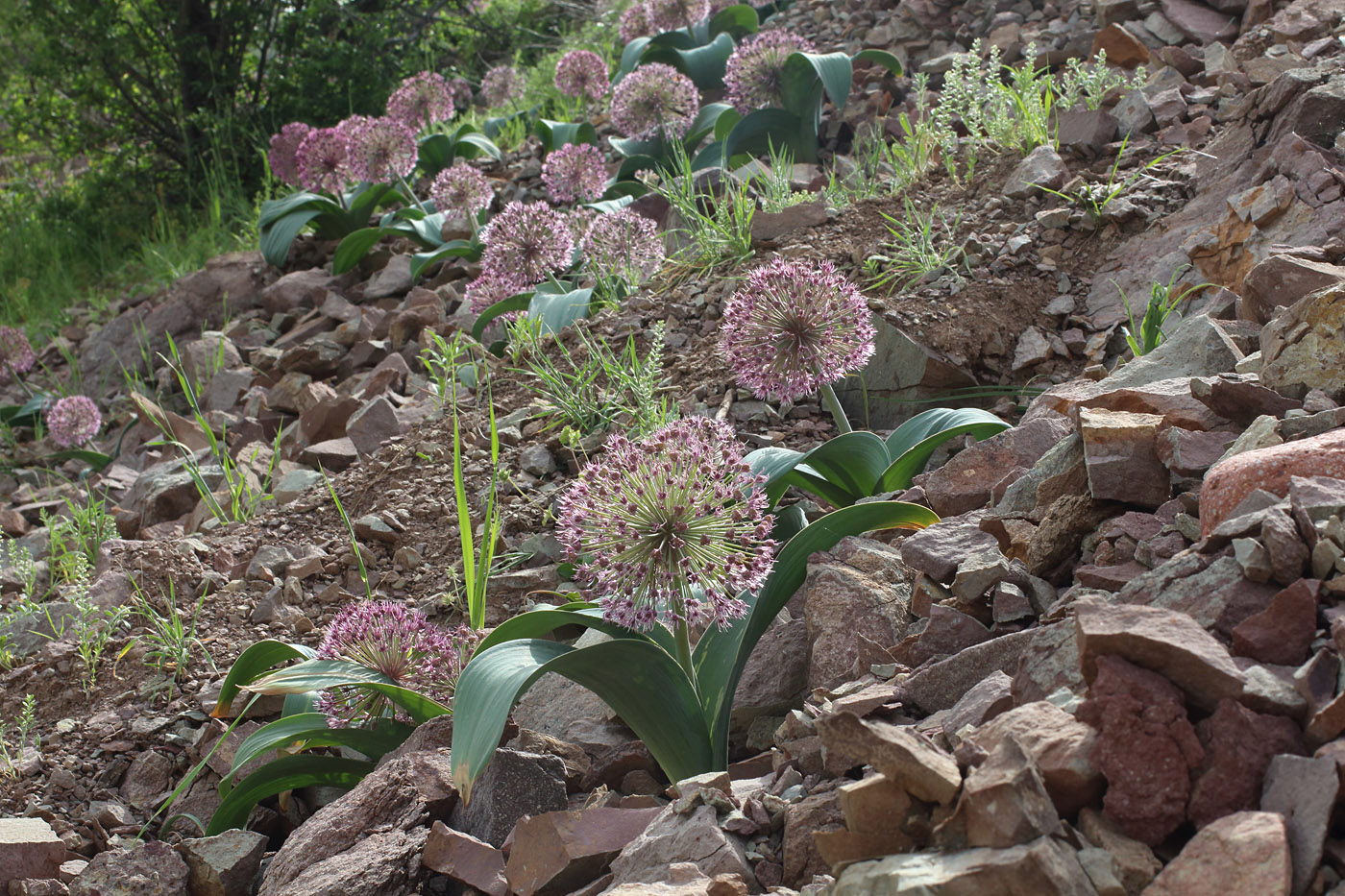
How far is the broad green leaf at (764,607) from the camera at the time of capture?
212 centimetres

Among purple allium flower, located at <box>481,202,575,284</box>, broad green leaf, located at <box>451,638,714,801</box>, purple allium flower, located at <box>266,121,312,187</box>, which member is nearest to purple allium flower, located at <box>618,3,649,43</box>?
purple allium flower, located at <box>266,121,312,187</box>

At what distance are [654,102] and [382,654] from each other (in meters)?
4.16

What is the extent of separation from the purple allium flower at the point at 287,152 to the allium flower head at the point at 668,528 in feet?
19.3

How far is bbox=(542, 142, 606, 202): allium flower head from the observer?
541 cm

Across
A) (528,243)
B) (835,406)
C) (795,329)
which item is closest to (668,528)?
(795,329)

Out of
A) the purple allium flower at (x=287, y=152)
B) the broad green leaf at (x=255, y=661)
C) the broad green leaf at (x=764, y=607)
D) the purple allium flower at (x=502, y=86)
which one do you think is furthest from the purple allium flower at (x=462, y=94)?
the broad green leaf at (x=764, y=607)

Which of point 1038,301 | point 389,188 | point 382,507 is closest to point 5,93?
point 389,188

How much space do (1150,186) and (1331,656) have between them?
296 centimetres

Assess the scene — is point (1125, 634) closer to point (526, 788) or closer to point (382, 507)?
point (526, 788)

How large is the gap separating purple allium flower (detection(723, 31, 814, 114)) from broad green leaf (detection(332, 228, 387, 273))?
7.15 ft

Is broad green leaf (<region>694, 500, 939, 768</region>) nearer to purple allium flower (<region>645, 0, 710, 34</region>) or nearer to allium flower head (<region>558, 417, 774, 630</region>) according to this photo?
allium flower head (<region>558, 417, 774, 630</region>)

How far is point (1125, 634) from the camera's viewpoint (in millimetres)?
1310

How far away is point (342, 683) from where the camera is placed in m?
2.28

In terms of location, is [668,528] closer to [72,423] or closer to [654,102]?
[654,102]
